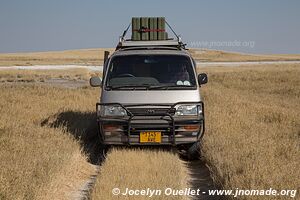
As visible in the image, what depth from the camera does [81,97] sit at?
17047mm

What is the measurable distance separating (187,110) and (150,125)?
2.43 ft

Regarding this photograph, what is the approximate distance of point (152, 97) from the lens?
8.26 m

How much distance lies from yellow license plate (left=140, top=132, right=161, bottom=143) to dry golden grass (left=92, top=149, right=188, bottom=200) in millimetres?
226

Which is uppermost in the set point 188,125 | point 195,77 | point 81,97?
point 195,77

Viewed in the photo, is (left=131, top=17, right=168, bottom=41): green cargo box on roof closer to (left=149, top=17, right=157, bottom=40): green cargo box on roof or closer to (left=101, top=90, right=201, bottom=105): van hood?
(left=149, top=17, right=157, bottom=40): green cargo box on roof

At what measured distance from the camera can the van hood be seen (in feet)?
27.0

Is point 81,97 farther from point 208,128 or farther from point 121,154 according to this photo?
point 121,154

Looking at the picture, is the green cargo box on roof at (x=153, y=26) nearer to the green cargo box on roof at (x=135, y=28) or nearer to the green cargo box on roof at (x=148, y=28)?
the green cargo box on roof at (x=148, y=28)

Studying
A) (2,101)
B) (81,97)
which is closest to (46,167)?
(2,101)

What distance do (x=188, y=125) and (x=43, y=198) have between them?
3271 mm

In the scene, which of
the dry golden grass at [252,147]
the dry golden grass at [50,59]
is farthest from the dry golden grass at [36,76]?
the dry golden grass at [50,59]

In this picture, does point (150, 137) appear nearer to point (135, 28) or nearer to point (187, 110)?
point (187, 110)

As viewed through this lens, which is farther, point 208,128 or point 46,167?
point 208,128

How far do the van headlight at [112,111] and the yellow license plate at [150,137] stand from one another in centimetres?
52
